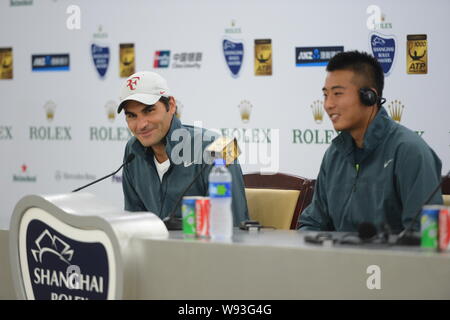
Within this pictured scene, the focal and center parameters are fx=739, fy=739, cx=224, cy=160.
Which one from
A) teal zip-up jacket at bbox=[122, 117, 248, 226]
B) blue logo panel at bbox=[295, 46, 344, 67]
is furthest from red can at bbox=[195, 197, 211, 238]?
blue logo panel at bbox=[295, 46, 344, 67]

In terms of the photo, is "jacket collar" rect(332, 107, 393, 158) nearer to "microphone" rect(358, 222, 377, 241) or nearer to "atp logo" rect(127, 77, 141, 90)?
"microphone" rect(358, 222, 377, 241)

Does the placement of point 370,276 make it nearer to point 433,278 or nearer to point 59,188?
point 433,278

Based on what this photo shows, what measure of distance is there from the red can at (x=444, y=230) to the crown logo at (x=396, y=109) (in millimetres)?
2215

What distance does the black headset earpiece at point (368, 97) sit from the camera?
8.87 ft

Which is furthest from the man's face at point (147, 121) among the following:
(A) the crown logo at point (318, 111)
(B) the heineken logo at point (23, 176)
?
(B) the heineken logo at point (23, 176)

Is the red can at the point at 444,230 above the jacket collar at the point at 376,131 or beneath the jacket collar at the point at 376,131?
beneath

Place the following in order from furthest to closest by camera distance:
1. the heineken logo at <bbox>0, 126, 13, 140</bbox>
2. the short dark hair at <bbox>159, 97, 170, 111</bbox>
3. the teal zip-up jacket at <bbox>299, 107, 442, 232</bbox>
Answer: the heineken logo at <bbox>0, 126, 13, 140</bbox> → the short dark hair at <bbox>159, 97, 170, 111</bbox> → the teal zip-up jacket at <bbox>299, 107, 442, 232</bbox>

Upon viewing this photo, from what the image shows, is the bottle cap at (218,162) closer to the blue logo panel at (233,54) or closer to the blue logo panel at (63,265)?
the blue logo panel at (63,265)

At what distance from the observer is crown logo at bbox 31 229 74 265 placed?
209 cm

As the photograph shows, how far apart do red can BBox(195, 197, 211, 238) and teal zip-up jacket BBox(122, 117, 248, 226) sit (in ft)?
2.44

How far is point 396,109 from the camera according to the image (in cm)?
397

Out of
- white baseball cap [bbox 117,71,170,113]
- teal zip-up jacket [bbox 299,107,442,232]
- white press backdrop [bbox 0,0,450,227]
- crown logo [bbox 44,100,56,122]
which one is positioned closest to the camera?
teal zip-up jacket [bbox 299,107,442,232]
